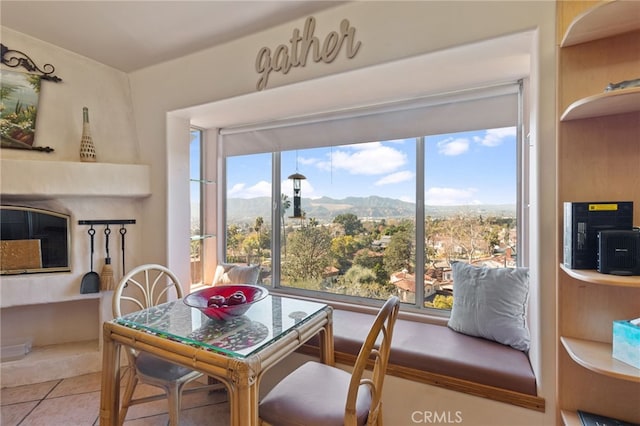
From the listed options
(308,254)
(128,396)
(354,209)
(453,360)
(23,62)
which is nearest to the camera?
(453,360)

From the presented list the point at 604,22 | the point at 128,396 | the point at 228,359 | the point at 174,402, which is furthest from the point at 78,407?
the point at 604,22

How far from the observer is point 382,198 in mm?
2400

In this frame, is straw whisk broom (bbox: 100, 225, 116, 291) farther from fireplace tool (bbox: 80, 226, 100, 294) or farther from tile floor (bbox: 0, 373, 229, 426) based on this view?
tile floor (bbox: 0, 373, 229, 426)

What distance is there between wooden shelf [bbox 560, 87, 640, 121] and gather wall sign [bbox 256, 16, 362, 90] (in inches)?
41.7

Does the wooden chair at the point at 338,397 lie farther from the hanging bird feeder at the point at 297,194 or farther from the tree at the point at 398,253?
the hanging bird feeder at the point at 297,194

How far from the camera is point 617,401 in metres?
1.15

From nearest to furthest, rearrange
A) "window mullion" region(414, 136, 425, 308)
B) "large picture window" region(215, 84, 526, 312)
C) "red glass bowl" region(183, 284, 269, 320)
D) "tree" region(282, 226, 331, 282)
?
"red glass bowl" region(183, 284, 269, 320), "large picture window" region(215, 84, 526, 312), "window mullion" region(414, 136, 425, 308), "tree" region(282, 226, 331, 282)

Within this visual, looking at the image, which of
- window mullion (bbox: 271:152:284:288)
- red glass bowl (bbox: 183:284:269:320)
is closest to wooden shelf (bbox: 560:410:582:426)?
red glass bowl (bbox: 183:284:269:320)

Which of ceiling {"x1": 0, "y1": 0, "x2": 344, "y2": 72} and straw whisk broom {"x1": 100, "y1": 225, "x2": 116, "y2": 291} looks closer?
ceiling {"x1": 0, "y1": 0, "x2": 344, "y2": 72}

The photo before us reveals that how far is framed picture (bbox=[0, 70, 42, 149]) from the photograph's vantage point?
6.87 ft

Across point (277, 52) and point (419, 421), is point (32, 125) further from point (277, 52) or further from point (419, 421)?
point (419, 421)

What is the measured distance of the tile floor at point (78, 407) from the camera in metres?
1.89

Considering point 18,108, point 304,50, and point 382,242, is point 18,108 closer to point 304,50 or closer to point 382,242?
point 304,50

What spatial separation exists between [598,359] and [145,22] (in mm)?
2794
